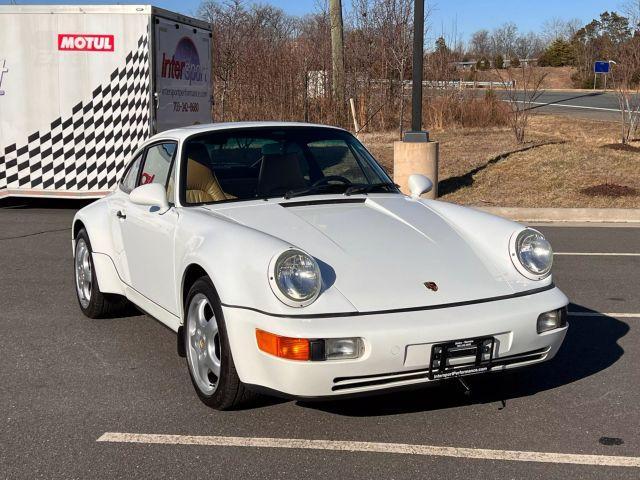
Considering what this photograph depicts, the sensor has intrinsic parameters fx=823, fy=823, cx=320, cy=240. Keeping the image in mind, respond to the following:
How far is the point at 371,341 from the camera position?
11.8ft

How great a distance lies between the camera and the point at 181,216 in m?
4.68

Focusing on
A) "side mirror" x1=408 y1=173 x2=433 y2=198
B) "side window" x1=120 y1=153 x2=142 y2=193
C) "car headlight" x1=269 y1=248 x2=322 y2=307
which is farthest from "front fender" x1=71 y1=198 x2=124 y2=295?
"car headlight" x1=269 y1=248 x2=322 y2=307

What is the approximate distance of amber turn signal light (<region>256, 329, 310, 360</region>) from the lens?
3.59m

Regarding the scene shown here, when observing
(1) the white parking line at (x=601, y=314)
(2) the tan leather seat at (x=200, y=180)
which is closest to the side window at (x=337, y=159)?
(2) the tan leather seat at (x=200, y=180)

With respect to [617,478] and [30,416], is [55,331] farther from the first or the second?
[617,478]

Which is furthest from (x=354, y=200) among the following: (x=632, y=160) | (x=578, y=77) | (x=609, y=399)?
(x=578, y=77)

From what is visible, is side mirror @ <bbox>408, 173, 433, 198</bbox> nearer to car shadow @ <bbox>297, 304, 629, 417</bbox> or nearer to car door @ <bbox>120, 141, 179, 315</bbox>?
car shadow @ <bbox>297, 304, 629, 417</bbox>

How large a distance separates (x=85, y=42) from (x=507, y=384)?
9.55 meters

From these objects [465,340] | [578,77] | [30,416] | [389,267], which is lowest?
[30,416]

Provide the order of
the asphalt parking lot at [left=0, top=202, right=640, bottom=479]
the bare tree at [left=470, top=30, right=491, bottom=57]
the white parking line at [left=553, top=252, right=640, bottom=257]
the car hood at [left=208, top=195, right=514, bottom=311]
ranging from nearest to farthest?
the asphalt parking lot at [left=0, top=202, right=640, bottom=479], the car hood at [left=208, top=195, right=514, bottom=311], the white parking line at [left=553, top=252, right=640, bottom=257], the bare tree at [left=470, top=30, right=491, bottom=57]

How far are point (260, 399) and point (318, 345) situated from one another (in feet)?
2.43

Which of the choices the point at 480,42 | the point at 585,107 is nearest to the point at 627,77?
the point at 585,107

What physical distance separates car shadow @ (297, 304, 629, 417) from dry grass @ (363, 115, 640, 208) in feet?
23.5

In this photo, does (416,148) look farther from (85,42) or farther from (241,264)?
(241,264)
